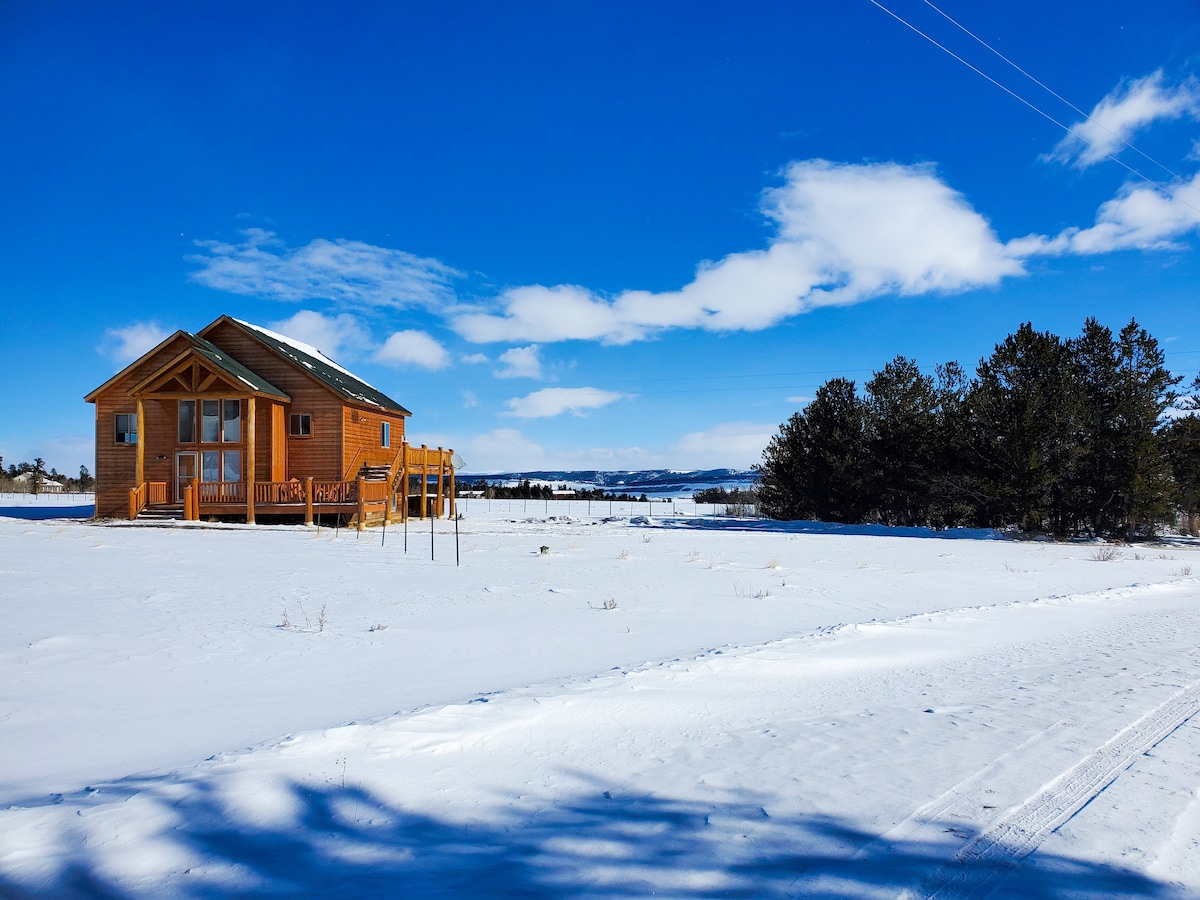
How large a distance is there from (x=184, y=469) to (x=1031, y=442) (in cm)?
3068

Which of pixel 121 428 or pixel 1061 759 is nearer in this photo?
pixel 1061 759

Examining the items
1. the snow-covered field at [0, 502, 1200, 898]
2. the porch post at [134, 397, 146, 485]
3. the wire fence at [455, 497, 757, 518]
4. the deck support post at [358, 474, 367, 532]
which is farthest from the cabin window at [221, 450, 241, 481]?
the snow-covered field at [0, 502, 1200, 898]

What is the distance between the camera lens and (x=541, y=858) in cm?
292

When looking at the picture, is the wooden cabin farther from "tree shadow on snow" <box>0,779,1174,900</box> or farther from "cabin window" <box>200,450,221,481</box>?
"tree shadow on snow" <box>0,779,1174,900</box>

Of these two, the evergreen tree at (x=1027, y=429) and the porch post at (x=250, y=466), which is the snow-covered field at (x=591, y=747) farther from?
the evergreen tree at (x=1027, y=429)

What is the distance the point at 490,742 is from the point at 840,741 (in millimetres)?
2076

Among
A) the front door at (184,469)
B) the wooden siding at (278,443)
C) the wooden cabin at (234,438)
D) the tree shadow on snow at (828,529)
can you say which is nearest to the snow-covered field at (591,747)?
the wooden cabin at (234,438)

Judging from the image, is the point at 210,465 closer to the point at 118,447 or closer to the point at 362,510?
the point at 118,447

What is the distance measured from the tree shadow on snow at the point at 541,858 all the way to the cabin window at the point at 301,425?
2539 centimetres

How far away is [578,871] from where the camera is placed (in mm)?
2814

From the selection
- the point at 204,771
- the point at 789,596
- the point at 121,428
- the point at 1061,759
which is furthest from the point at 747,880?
the point at 121,428

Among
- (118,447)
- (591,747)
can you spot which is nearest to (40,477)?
(118,447)

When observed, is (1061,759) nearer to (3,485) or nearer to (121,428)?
(121,428)

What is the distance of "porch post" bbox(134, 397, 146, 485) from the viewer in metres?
24.9
